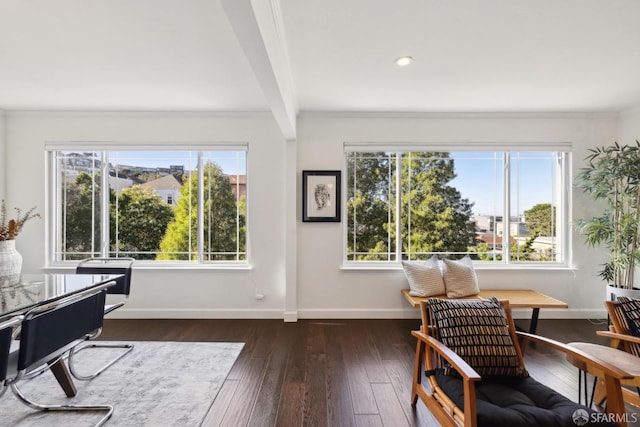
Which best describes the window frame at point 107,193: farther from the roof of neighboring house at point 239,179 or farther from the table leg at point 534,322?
the table leg at point 534,322

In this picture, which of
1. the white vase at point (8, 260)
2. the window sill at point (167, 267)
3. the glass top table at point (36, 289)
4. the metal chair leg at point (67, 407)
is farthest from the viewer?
the window sill at point (167, 267)

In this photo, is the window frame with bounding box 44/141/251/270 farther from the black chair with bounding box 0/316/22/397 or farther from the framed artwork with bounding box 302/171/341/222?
the black chair with bounding box 0/316/22/397

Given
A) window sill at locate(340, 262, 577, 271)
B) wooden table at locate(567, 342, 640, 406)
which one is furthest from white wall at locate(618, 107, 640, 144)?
wooden table at locate(567, 342, 640, 406)

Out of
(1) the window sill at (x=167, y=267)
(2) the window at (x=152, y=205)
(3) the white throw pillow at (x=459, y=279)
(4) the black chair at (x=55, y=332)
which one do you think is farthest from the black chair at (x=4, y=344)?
(3) the white throw pillow at (x=459, y=279)

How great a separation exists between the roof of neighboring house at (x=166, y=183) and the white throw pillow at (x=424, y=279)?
2.97 metres

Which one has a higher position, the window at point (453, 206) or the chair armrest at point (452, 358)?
the window at point (453, 206)

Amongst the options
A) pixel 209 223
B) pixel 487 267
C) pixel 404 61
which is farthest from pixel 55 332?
pixel 487 267

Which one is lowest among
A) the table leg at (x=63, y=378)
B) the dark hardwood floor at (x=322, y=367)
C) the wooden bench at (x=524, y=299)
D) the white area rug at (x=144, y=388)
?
the dark hardwood floor at (x=322, y=367)

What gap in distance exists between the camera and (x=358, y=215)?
3.96 m

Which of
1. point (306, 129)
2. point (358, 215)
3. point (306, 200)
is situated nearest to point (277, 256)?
point (306, 200)

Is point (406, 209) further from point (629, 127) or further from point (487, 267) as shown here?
point (629, 127)

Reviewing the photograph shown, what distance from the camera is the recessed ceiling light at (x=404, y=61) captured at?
2.48m

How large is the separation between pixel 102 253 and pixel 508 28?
4.71 meters

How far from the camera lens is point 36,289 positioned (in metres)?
2.17
